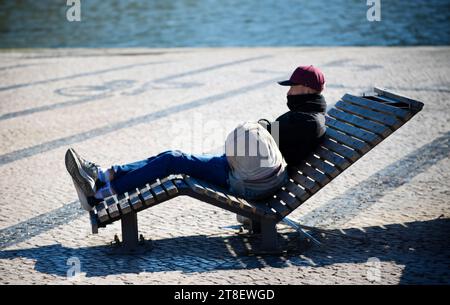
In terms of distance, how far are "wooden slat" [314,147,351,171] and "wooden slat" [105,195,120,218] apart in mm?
1560

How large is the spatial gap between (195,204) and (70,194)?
120 cm

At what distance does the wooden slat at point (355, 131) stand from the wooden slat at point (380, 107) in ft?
0.75

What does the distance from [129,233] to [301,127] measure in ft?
4.88

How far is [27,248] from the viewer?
5.21m

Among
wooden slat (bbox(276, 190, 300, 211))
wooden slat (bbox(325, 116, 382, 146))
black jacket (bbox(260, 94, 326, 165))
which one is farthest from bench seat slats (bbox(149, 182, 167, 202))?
wooden slat (bbox(325, 116, 382, 146))

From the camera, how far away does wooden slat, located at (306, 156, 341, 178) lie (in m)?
5.09

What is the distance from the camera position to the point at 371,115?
18.0ft

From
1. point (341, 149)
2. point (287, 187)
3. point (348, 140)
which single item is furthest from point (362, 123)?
point (287, 187)

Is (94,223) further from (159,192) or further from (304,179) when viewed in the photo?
(304,179)

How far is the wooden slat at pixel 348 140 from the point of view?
5141 millimetres

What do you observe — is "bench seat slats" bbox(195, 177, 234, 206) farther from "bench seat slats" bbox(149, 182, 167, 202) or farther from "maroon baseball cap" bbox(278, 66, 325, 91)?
"maroon baseball cap" bbox(278, 66, 325, 91)

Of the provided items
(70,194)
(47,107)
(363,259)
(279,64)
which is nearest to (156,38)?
(279,64)

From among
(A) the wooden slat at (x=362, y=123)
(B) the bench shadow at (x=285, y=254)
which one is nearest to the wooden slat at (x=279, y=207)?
(B) the bench shadow at (x=285, y=254)

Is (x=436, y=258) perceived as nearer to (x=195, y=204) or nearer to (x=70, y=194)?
(x=195, y=204)
